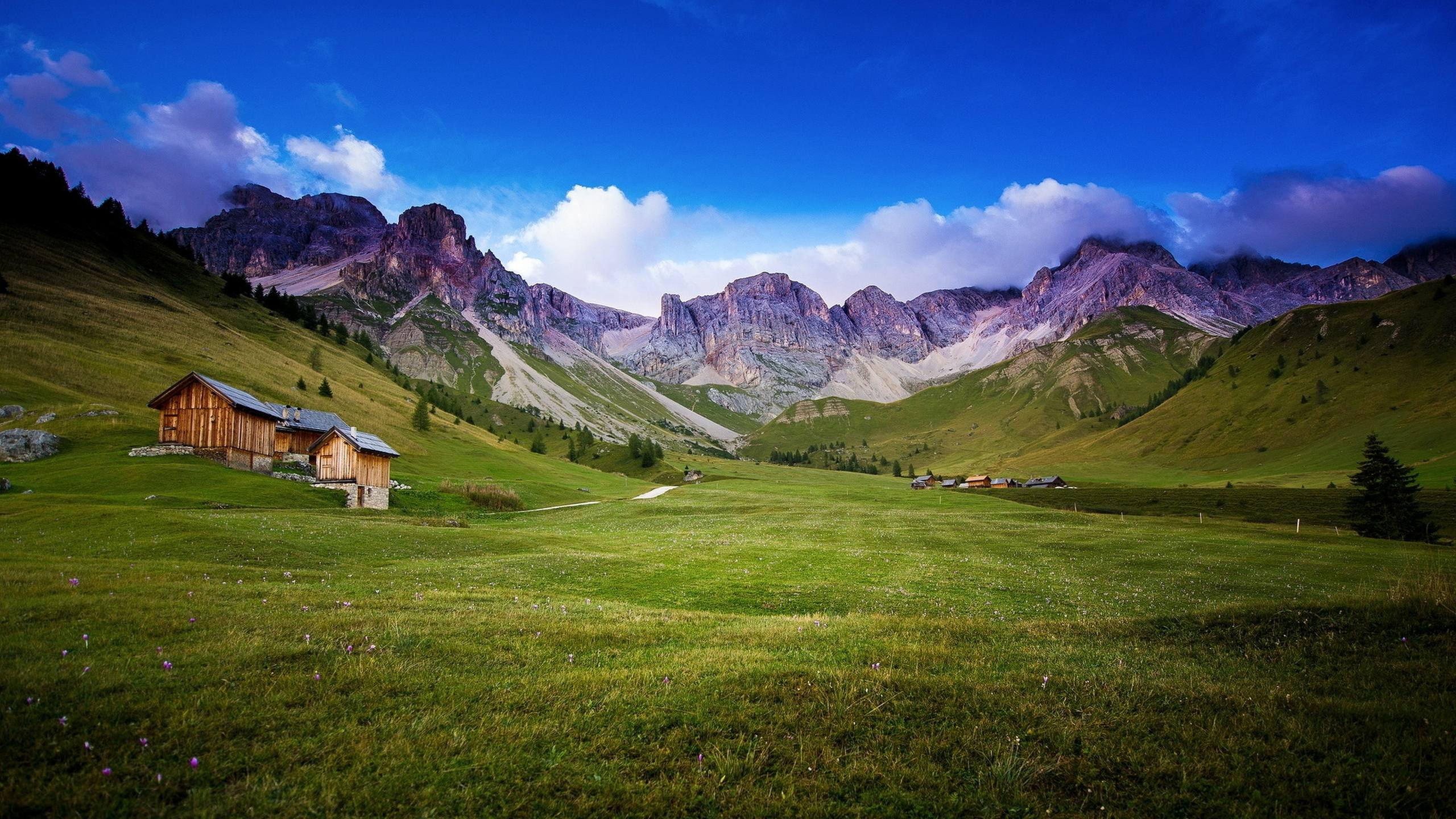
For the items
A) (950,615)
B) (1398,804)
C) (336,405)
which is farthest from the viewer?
(336,405)

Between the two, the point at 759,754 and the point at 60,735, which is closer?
the point at 60,735

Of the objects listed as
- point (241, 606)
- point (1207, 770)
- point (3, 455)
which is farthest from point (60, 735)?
point (3, 455)

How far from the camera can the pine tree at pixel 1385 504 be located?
227ft

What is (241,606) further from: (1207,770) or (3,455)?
(3,455)

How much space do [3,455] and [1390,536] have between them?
143 m

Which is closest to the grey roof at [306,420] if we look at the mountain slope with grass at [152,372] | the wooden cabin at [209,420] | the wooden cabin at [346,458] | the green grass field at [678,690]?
the wooden cabin at [346,458]

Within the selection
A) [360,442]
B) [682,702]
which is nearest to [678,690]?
[682,702]

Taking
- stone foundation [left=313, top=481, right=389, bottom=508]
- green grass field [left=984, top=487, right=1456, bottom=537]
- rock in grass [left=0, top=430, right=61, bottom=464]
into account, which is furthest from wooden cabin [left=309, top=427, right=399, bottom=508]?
green grass field [left=984, top=487, right=1456, bottom=537]

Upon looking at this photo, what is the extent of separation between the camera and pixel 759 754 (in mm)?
7590

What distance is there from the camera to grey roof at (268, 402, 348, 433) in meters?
70.2

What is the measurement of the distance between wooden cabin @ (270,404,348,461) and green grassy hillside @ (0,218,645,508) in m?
10.8

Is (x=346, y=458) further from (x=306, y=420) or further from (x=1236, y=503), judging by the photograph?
(x=1236, y=503)

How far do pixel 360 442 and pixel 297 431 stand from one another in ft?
53.8

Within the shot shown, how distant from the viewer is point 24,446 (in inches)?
2080
